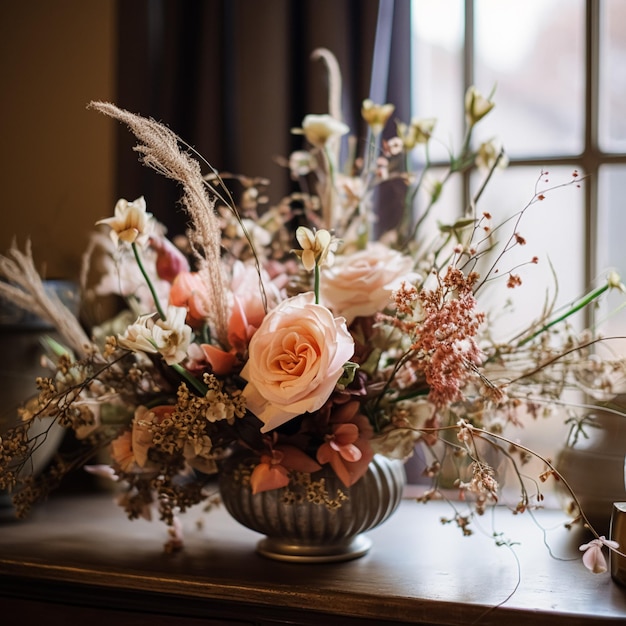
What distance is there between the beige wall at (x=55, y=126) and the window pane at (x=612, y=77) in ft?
3.09

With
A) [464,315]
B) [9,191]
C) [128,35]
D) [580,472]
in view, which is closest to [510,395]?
[580,472]

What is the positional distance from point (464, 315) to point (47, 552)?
643mm

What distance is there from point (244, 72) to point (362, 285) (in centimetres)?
67

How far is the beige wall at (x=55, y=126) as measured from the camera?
1742 millimetres

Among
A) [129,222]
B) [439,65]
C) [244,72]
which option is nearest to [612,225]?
[439,65]

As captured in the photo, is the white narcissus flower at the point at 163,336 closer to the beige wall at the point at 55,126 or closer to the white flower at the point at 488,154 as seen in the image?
the white flower at the point at 488,154

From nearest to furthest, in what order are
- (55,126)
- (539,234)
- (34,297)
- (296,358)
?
(296,358) → (34,297) → (539,234) → (55,126)

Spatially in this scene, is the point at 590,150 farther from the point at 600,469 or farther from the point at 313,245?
the point at 313,245

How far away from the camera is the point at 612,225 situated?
5.16 ft

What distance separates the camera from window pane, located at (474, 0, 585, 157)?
1590 mm

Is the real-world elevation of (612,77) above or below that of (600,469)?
above

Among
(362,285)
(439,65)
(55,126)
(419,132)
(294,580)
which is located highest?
(439,65)

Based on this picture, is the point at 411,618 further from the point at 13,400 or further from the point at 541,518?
the point at 13,400

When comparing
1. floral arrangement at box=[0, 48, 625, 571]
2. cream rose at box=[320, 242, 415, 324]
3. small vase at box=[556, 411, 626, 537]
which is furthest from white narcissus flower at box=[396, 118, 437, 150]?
small vase at box=[556, 411, 626, 537]
